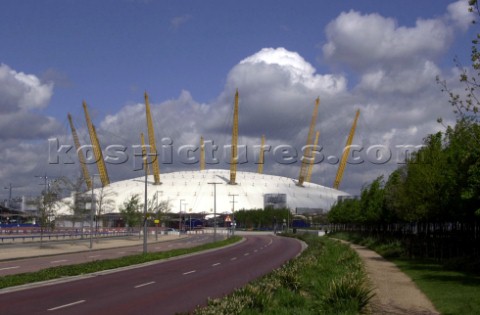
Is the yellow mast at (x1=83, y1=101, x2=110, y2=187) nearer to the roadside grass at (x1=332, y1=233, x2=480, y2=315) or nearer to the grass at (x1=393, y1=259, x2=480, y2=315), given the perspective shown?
the roadside grass at (x1=332, y1=233, x2=480, y2=315)

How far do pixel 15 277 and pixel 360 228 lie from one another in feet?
211

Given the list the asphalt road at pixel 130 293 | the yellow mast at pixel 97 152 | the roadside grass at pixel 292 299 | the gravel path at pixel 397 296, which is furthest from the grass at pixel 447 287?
the yellow mast at pixel 97 152

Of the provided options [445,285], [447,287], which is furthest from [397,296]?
[445,285]

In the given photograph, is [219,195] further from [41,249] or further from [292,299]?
[292,299]

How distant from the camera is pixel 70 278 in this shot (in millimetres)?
27266

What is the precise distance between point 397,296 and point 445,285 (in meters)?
3.35

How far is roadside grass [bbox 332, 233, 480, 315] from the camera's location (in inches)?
640

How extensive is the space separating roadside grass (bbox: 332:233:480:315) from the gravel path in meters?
0.29

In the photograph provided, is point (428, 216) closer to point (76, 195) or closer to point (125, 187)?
point (76, 195)

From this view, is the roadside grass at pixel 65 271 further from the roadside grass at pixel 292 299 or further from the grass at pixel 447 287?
the grass at pixel 447 287

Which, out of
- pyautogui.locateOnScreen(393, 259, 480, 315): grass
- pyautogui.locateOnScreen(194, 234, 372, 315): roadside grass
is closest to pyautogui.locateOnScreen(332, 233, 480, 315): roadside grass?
pyautogui.locateOnScreen(393, 259, 480, 315): grass

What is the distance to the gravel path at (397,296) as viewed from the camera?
1613cm

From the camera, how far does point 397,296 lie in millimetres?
19453

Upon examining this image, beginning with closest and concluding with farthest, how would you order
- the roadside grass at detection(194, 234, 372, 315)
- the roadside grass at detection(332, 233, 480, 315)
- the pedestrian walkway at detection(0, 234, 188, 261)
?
the roadside grass at detection(194, 234, 372, 315), the roadside grass at detection(332, 233, 480, 315), the pedestrian walkway at detection(0, 234, 188, 261)
